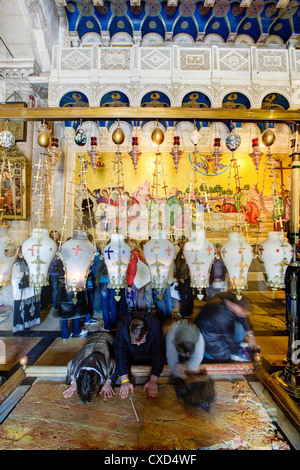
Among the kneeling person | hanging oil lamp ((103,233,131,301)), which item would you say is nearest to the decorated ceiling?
hanging oil lamp ((103,233,131,301))

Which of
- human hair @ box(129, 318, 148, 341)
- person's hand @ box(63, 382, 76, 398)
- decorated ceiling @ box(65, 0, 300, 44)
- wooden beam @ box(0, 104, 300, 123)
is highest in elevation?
decorated ceiling @ box(65, 0, 300, 44)

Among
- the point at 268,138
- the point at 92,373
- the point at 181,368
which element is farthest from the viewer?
the point at 181,368

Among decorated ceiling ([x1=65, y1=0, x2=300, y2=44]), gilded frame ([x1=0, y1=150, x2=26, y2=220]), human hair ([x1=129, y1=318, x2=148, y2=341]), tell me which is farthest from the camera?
decorated ceiling ([x1=65, y1=0, x2=300, y2=44])

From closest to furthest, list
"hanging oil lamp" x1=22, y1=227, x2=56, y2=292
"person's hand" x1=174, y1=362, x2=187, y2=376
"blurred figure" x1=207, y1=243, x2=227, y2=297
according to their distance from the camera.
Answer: "hanging oil lamp" x1=22, y1=227, x2=56, y2=292 < "person's hand" x1=174, y1=362, x2=187, y2=376 < "blurred figure" x1=207, y1=243, x2=227, y2=297

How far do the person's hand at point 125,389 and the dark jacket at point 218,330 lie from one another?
1015 mm

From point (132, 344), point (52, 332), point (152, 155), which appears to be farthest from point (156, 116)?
point (152, 155)

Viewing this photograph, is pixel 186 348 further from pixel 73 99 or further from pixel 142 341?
pixel 73 99

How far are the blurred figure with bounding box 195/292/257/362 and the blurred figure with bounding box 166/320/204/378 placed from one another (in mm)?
247

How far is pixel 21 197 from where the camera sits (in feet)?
19.5

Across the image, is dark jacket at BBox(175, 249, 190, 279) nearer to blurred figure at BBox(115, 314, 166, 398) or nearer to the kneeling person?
blurred figure at BBox(115, 314, 166, 398)

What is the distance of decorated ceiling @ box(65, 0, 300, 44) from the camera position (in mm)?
6836

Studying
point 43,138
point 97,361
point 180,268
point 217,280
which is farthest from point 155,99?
point 97,361

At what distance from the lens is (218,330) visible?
8.38ft

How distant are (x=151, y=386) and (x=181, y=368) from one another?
365 mm
